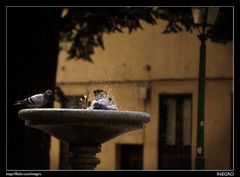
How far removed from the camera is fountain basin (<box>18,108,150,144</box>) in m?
7.24

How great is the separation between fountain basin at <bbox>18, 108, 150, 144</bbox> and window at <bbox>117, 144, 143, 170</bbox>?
985cm

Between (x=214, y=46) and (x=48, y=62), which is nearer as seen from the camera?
(x=48, y=62)

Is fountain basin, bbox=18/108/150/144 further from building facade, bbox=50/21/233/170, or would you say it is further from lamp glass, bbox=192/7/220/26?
building facade, bbox=50/21/233/170

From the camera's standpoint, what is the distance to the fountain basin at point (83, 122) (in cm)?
724

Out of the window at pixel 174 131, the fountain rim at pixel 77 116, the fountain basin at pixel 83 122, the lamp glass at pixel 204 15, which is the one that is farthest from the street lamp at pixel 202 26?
the window at pixel 174 131

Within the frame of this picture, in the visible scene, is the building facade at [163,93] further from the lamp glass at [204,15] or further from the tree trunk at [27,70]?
the lamp glass at [204,15]

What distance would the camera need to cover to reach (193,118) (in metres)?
16.6

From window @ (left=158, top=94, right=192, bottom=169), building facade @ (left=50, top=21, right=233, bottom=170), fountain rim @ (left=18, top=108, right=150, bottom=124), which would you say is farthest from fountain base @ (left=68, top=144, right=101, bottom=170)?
window @ (left=158, top=94, right=192, bottom=169)

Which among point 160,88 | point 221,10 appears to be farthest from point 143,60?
point 221,10

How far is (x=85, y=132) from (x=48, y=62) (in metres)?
3.93

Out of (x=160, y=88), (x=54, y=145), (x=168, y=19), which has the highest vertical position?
(x=168, y=19)
